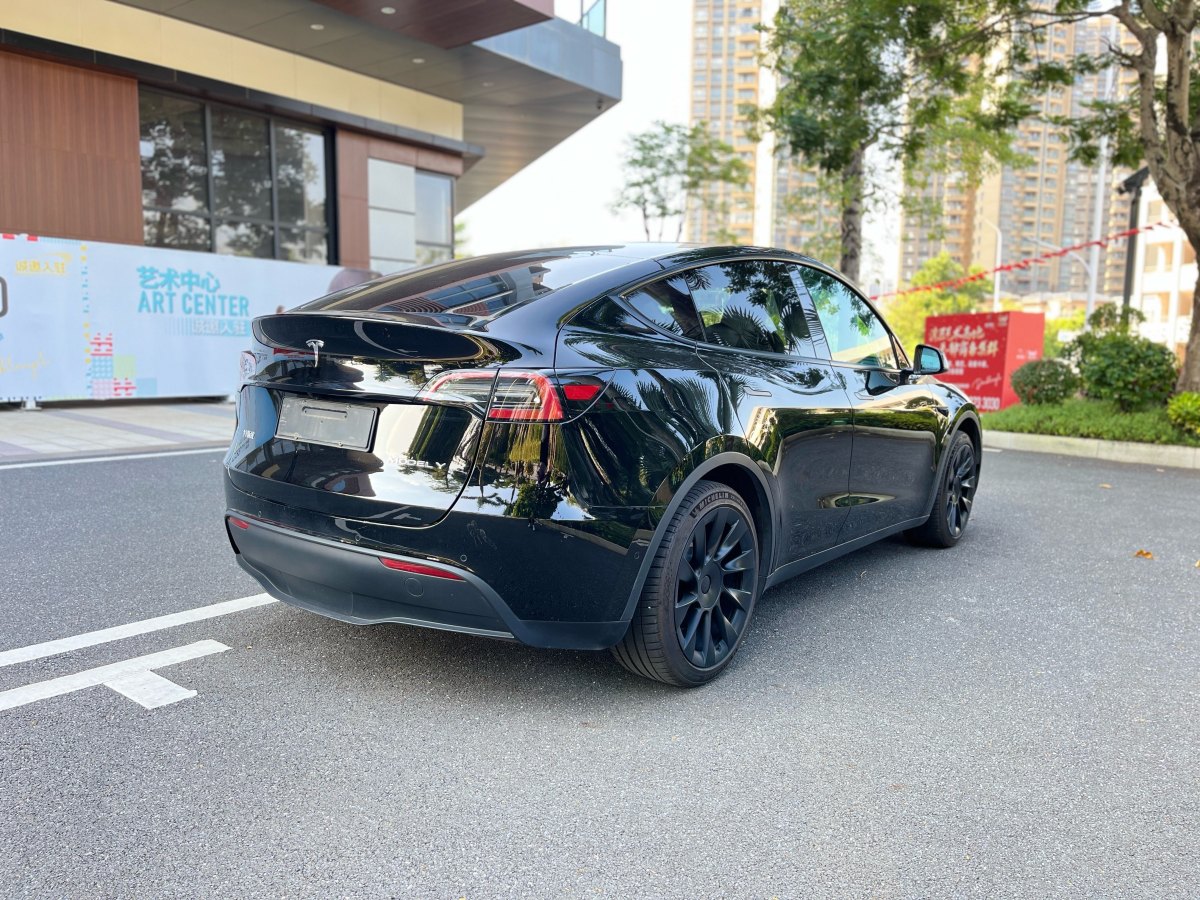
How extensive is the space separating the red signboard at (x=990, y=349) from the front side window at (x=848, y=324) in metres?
9.89

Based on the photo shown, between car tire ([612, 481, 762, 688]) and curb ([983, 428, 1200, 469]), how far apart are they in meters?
8.26

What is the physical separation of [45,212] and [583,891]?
14.9 metres

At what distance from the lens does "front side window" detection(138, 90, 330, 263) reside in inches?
609

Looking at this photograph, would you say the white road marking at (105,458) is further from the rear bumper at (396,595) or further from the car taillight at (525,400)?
the car taillight at (525,400)

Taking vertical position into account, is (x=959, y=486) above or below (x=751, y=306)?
below

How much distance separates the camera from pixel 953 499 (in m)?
5.37

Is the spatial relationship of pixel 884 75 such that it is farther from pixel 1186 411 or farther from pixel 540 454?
pixel 540 454

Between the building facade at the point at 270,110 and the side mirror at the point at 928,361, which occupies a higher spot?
→ the building facade at the point at 270,110

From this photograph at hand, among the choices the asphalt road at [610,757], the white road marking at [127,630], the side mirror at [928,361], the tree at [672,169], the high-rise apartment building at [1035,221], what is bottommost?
the asphalt road at [610,757]

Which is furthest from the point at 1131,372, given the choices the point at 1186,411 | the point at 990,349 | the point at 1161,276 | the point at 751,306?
the point at 1161,276

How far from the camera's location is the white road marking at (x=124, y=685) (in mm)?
2953

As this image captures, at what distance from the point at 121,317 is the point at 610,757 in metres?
11.9

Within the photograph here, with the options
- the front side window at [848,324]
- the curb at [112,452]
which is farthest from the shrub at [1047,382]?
the curb at [112,452]

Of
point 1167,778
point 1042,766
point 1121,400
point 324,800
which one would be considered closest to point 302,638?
→ point 324,800
